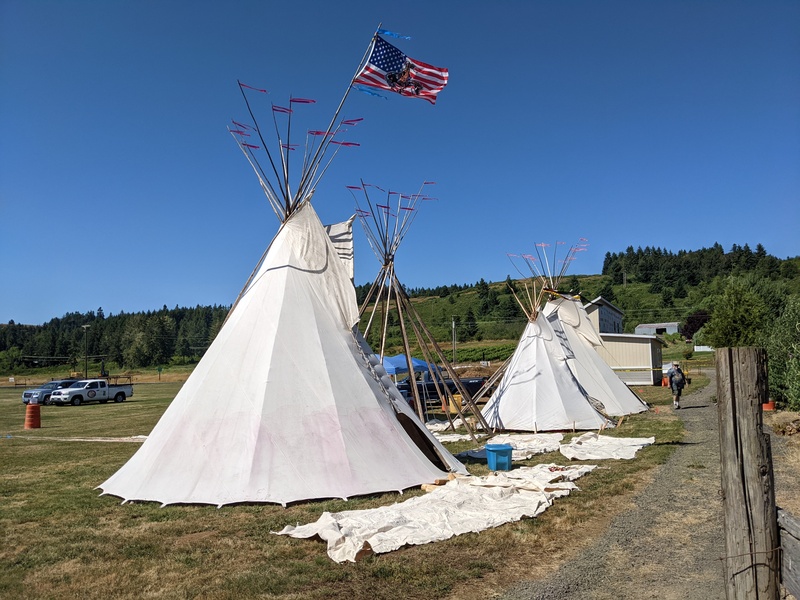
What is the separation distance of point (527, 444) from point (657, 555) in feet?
26.8

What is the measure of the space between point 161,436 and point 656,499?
7782 millimetres

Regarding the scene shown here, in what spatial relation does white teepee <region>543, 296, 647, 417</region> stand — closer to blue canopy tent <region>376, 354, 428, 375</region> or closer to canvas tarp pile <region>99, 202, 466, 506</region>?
blue canopy tent <region>376, 354, 428, 375</region>

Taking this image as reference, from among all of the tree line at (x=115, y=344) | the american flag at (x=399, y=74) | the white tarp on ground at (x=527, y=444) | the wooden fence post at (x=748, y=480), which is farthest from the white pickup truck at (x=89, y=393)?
the tree line at (x=115, y=344)

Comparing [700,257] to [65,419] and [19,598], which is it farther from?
[19,598]

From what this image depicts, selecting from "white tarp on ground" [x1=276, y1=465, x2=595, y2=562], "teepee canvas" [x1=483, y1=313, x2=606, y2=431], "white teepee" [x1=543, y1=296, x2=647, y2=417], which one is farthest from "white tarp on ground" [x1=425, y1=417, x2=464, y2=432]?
"white tarp on ground" [x1=276, y1=465, x2=595, y2=562]

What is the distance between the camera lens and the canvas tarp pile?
29.1 feet

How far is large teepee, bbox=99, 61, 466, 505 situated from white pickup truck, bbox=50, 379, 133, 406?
2705 cm

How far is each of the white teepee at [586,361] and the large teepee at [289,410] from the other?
11006mm

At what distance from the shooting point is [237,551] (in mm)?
6672

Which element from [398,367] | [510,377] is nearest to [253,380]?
[510,377]

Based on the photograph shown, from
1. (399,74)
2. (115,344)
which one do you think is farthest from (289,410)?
(115,344)

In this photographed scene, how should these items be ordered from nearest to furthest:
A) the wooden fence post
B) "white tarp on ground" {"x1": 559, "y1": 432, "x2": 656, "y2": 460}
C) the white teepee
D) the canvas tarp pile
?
the wooden fence post, the canvas tarp pile, "white tarp on ground" {"x1": 559, "y1": 432, "x2": 656, "y2": 460}, the white teepee

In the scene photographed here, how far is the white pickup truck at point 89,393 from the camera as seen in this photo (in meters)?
33.6

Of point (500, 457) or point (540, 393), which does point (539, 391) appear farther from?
point (500, 457)
